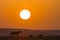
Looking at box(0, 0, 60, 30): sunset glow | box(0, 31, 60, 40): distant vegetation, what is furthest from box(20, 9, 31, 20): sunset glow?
box(0, 31, 60, 40): distant vegetation

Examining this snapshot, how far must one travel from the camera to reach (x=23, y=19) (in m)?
1.02

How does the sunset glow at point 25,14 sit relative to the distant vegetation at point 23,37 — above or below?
above

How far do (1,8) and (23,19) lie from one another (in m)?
0.18

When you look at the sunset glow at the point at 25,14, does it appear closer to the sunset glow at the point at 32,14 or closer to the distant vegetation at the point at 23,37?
the sunset glow at the point at 32,14

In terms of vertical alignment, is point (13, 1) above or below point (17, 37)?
above

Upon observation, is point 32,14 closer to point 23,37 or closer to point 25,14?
point 25,14

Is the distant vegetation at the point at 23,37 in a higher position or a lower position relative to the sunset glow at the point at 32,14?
lower

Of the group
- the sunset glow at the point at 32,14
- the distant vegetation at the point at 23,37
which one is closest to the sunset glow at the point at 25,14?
the sunset glow at the point at 32,14

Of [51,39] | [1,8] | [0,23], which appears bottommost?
[51,39]

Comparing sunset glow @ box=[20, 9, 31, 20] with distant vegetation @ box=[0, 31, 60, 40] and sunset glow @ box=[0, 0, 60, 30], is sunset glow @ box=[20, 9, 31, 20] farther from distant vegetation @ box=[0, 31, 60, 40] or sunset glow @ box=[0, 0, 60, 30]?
distant vegetation @ box=[0, 31, 60, 40]

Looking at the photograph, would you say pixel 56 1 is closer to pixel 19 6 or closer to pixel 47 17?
pixel 47 17

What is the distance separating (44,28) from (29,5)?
0.20 metres

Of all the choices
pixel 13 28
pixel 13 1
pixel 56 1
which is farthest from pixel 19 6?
pixel 56 1

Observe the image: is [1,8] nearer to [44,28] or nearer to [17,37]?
[17,37]
